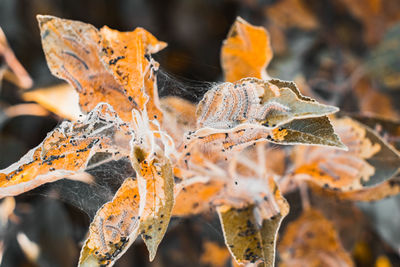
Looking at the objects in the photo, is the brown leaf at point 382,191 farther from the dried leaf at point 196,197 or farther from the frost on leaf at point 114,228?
the frost on leaf at point 114,228

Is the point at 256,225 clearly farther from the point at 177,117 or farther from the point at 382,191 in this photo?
the point at 382,191

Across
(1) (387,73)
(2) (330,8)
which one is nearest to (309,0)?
(2) (330,8)

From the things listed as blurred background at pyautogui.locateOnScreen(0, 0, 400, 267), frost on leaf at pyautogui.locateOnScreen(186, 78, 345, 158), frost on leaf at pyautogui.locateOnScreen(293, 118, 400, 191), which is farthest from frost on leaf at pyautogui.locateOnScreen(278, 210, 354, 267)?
frost on leaf at pyautogui.locateOnScreen(186, 78, 345, 158)

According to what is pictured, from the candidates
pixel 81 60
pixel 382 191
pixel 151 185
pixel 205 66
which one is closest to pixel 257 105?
pixel 151 185

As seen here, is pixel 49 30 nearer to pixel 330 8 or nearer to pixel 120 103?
pixel 120 103

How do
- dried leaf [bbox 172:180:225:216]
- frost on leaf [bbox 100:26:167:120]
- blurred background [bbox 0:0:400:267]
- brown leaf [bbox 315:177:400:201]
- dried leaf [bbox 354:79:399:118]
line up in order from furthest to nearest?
1. dried leaf [bbox 354:79:399:118]
2. blurred background [bbox 0:0:400:267]
3. brown leaf [bbox 315:177:400:201]
4. dried leaf [bbox 172:180:225:216]
5. frost on leaf [bbox 100:26:167:120]

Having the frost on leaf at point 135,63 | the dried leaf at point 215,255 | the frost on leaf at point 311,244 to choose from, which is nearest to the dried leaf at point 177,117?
the frost on leaf at point 135,63

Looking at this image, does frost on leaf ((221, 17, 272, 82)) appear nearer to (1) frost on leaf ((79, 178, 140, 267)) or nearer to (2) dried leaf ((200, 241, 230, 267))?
(1) frost on leaf ((79, 178, 140, 267))
